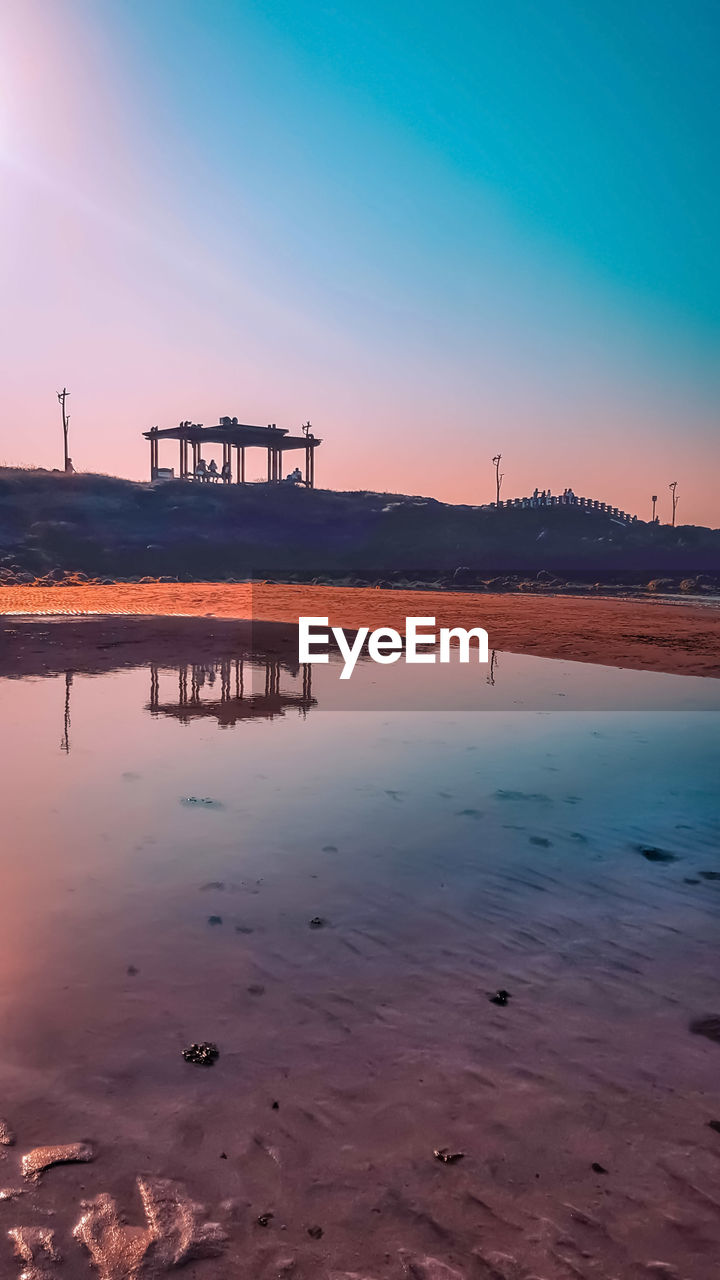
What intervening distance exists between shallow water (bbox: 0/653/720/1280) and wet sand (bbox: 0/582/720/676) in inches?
345

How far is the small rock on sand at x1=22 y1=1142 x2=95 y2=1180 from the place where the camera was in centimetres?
262

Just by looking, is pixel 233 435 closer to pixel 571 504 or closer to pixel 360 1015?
pixel 571 504

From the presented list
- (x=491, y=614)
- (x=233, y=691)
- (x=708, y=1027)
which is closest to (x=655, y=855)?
(x=708, y=1027)

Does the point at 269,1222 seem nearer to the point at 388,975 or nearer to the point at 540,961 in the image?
the point at 388,975

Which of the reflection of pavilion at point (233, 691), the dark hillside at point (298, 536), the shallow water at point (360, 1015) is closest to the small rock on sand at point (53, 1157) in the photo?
the shallow water at point (360, 1015)

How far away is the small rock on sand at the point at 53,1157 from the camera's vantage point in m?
2.62

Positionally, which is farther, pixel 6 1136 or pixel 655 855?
pixel 655 855

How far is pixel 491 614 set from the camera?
78.4ft

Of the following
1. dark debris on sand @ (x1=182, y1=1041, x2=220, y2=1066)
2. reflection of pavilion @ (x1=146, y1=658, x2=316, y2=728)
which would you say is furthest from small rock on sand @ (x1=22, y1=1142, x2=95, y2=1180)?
reflection of pavilion @ (x1=146, y1=658, x2=316, y2=728)

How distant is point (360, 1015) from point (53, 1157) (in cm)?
131

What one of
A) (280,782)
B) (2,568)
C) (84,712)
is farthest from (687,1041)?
(2,568)

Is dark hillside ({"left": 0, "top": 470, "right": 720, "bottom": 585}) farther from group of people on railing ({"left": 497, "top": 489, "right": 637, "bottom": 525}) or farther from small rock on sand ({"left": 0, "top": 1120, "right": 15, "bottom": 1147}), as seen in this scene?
small rock on sand ({"left": 0, "top": 1120, "right": 15, "bottom": 1147})

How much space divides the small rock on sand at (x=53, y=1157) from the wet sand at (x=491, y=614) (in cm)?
1256

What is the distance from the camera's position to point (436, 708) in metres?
10.2
